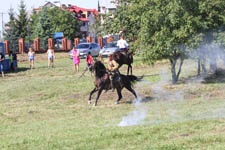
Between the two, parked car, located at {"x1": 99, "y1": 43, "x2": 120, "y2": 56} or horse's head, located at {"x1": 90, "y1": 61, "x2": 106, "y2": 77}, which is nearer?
horse's head, located at {"x1": 90, "y1": 61, "x2": 106, "y2": 77}

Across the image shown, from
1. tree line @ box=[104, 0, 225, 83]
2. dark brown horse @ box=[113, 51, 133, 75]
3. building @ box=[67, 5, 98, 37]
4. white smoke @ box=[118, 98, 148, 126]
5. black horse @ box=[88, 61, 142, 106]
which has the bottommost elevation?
white smoke @ box=[118, 98, 148, 126]

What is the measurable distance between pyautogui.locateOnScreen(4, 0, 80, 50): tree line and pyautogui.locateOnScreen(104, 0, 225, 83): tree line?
57.4 meters

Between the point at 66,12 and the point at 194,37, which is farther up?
the point at 66,12

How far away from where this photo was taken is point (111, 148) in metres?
10.3

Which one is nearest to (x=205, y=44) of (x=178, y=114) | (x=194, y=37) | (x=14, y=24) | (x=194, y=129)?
(x=194, y=37)

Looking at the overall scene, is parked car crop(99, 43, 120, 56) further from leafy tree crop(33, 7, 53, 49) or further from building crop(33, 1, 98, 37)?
building crop(33, 1, 98, 37)

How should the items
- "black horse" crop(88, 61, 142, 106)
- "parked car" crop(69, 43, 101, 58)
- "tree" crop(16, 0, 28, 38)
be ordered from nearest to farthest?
1. "black horse" crop(88, 61, 142, 106)
2. "parked car" crop(69, 43, 101, 58)
3. "tree" crop(16, 0, 28, 38)

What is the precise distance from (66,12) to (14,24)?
1463cm

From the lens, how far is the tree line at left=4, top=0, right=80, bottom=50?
286ft

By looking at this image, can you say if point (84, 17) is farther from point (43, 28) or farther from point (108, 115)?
point (108, 115)

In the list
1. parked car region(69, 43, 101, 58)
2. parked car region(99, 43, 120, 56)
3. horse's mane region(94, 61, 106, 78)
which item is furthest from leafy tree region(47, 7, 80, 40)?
horse's mane region(94, 61, 106, 78)

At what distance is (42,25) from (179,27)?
66.2 meters

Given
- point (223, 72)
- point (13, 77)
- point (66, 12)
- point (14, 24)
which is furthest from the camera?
point (66, 12)

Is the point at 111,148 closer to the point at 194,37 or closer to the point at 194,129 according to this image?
the point at 194,129
